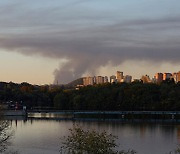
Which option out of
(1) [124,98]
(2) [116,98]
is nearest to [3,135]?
(1) [124,98]

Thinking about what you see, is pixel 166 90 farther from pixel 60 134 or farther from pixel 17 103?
pixel 60 134

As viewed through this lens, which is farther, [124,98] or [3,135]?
[124,98]

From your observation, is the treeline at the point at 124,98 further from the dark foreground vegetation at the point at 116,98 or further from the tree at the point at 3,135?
the tree at the point at 3,135

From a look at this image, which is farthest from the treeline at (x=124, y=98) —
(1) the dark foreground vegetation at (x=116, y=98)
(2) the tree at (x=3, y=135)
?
(2) the tree at (x=3, y=135)

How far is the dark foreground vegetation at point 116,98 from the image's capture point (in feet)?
245

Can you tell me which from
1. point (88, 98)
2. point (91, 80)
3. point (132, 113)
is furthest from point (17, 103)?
point (91, 80)

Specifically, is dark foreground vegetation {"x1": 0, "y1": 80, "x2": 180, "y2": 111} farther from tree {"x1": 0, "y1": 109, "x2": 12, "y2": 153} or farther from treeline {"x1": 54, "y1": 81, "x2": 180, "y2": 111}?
tree {"x1": 0, "y1": 109, "x2": 12, "y2": 153}

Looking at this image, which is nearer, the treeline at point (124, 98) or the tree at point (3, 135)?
the tree at point (3, 135)

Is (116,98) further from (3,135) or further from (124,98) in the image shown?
(3,135)

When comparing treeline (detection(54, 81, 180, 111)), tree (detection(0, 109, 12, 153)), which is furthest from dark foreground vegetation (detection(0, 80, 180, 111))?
tree (detection(0, 109, 12, 153))

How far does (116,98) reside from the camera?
7931 cm

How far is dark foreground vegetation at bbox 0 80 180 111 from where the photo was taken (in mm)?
74562

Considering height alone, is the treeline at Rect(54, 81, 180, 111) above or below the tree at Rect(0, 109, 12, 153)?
above

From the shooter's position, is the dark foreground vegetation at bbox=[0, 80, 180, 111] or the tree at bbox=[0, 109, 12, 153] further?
the dark foreground vegetation at bbox=[0, 80, 180, 111]
